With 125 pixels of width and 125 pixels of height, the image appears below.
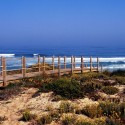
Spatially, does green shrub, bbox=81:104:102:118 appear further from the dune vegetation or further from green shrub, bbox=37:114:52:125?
green shrub, bbox=37:114:52:125

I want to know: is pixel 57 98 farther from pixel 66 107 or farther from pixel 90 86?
pixel 90 86

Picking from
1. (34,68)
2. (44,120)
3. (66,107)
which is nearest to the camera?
(44,120)

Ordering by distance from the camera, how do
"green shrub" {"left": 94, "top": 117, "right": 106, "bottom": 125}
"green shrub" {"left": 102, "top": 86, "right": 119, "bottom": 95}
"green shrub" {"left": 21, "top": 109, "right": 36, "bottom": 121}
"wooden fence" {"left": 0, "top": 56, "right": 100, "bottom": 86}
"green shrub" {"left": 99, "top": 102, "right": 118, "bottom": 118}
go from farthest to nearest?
"wooden fence" {"left": 0, "top": 56, "right": 100, "bottom": 86} < "green shrub" {"left": 102, "top": 86, "right": 119, "bottom": 95} < "green shrub" {"left": 21, "top": 109, "right": 36, "bottom": 121} < "green shrub" {"left": 99, "top": 102, "right": 118, "bottom": 118} < "green shrub" {"left": 94, "top": 117, "right": 106, "bottom": 125}

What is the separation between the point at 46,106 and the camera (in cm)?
1525

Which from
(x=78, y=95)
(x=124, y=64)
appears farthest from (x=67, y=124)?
(x=124, y=64)

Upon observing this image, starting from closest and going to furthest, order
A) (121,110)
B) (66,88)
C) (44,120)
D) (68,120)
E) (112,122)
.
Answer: (112,122), (68,120), (44,120), (121,110), (66,88)

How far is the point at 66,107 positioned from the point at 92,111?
0.99 metres

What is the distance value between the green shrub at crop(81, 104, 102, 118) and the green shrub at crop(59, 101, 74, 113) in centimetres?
41

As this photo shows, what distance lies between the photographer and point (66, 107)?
14742 millimetres

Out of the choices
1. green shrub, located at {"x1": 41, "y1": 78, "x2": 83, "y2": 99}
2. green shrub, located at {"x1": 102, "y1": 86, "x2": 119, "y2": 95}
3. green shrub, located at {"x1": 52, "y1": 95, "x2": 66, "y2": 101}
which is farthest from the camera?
green shrub, located at {"x1": 102, "y1": 86, "x2": 119, "y2": 95}

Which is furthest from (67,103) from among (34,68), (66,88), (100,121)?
(34,68)

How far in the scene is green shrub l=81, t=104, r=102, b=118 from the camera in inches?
557

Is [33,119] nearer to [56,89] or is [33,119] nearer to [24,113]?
[24,113]

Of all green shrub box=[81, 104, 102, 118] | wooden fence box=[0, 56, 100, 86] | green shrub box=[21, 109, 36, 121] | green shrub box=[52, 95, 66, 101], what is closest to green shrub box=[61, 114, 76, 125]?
green shrub box=[81, 104, 102, 118]
